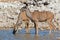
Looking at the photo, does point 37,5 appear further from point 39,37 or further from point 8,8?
point 39,37

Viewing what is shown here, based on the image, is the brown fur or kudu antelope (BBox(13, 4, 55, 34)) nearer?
kudu antelope (BBox(13, 4, 55, 34))

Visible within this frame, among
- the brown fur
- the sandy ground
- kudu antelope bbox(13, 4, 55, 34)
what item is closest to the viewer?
the sandy ground

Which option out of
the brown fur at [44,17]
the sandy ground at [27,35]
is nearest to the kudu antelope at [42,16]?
the brown fur at [44,17]

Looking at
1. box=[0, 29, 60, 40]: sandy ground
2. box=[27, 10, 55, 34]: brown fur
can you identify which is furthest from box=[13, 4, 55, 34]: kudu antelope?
box=[0, 29, 60, 40]: sandy ground

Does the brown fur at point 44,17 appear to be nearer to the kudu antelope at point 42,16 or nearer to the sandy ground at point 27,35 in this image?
the kudu antelope at point 42,16

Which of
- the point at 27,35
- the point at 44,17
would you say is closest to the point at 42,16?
the point at 44,17

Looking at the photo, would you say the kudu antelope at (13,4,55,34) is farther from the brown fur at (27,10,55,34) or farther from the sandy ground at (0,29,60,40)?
the sandy ground at (0,29,60,40)

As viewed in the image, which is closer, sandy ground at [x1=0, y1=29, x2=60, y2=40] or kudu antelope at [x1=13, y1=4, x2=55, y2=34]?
sandy ground at [x1=0, y1=29, x2=60, y2=40]

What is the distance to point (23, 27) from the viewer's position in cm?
1983

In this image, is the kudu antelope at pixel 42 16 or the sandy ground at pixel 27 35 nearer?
the sandy ground at pixel 27 35

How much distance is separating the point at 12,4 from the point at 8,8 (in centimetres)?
Result: 90

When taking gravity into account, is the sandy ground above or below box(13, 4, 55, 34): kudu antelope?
below

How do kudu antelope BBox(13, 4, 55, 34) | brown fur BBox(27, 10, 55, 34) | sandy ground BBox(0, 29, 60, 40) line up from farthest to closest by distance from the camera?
brown fur BBox(27, 10, 55, 34), kudu antelope BBox(13, 4, 55, 34), sandy ground BBox(0, 29, 60, 40)

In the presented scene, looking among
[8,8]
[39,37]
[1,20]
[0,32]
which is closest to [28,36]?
[39,37]
